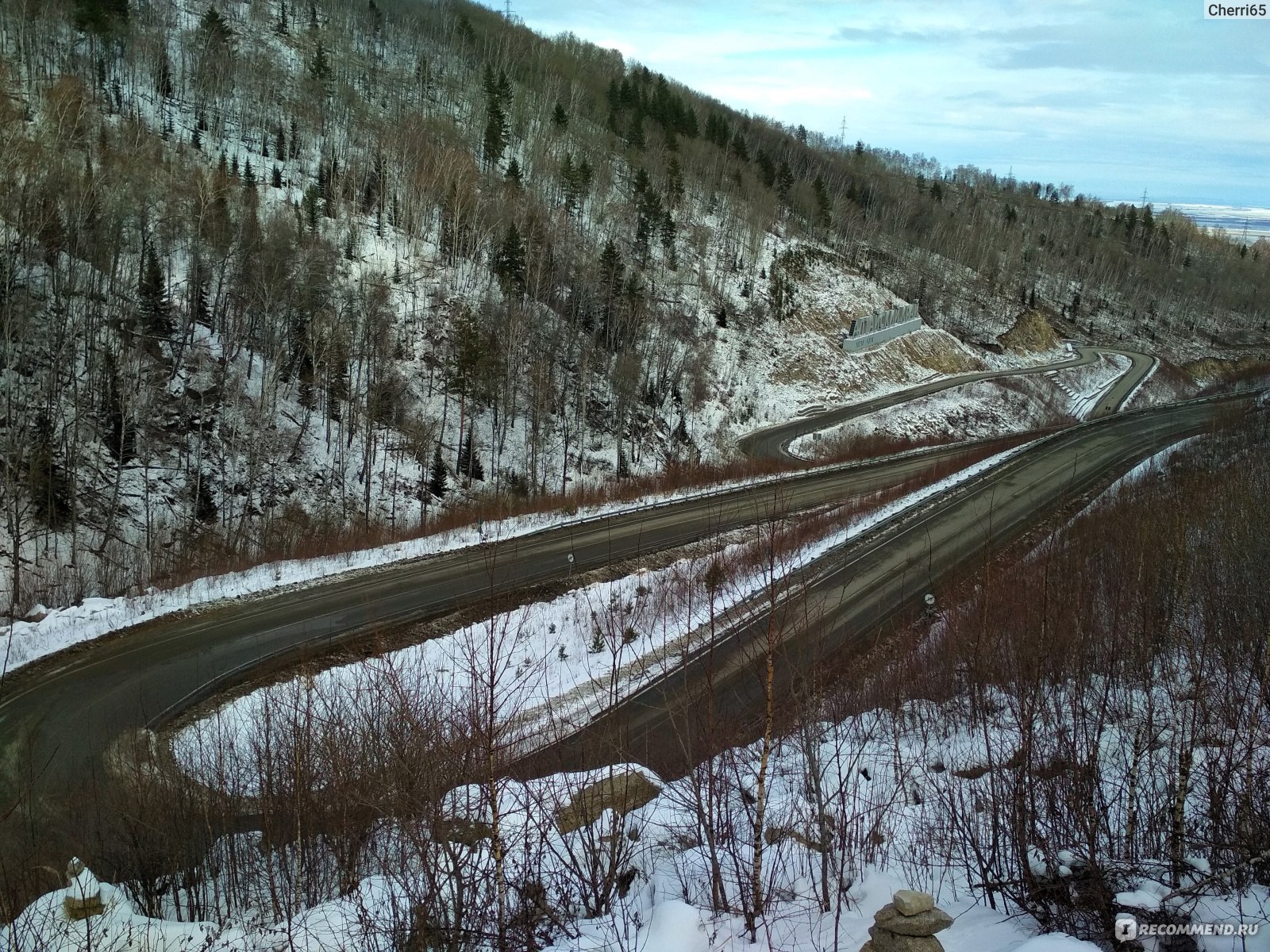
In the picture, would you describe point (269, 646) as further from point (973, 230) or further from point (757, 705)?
point (973, 230)

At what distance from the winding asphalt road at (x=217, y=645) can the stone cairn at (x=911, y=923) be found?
3.12 meters

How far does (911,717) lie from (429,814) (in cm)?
1069

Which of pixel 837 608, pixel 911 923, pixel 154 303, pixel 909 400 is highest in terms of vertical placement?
pixel 154 303

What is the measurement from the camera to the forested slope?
35.3 m

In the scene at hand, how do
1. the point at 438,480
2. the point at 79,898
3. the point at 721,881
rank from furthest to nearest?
the point at 438,480
the point at 79,898
the point at 721,881

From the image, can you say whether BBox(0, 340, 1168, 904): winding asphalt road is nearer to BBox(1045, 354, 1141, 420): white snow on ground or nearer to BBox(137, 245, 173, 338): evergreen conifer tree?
BBox(137, 245, 173, 338): evergreen conifer tree

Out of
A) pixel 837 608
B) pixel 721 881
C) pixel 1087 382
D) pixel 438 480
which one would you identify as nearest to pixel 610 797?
pixel 721 881

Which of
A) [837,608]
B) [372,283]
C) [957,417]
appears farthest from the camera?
[957,417]

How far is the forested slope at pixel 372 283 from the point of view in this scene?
35.3 metres

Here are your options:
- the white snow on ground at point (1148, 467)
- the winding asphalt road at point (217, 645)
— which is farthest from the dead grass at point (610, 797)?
the white snow on ground at point (1148, 467)

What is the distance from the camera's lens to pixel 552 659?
806 inches

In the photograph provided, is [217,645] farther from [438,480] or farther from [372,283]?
[372,283]

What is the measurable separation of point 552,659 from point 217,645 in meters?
9.10

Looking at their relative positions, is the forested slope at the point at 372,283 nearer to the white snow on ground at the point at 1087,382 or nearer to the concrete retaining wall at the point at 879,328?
the concrete retaining wall at the point at 879,328
